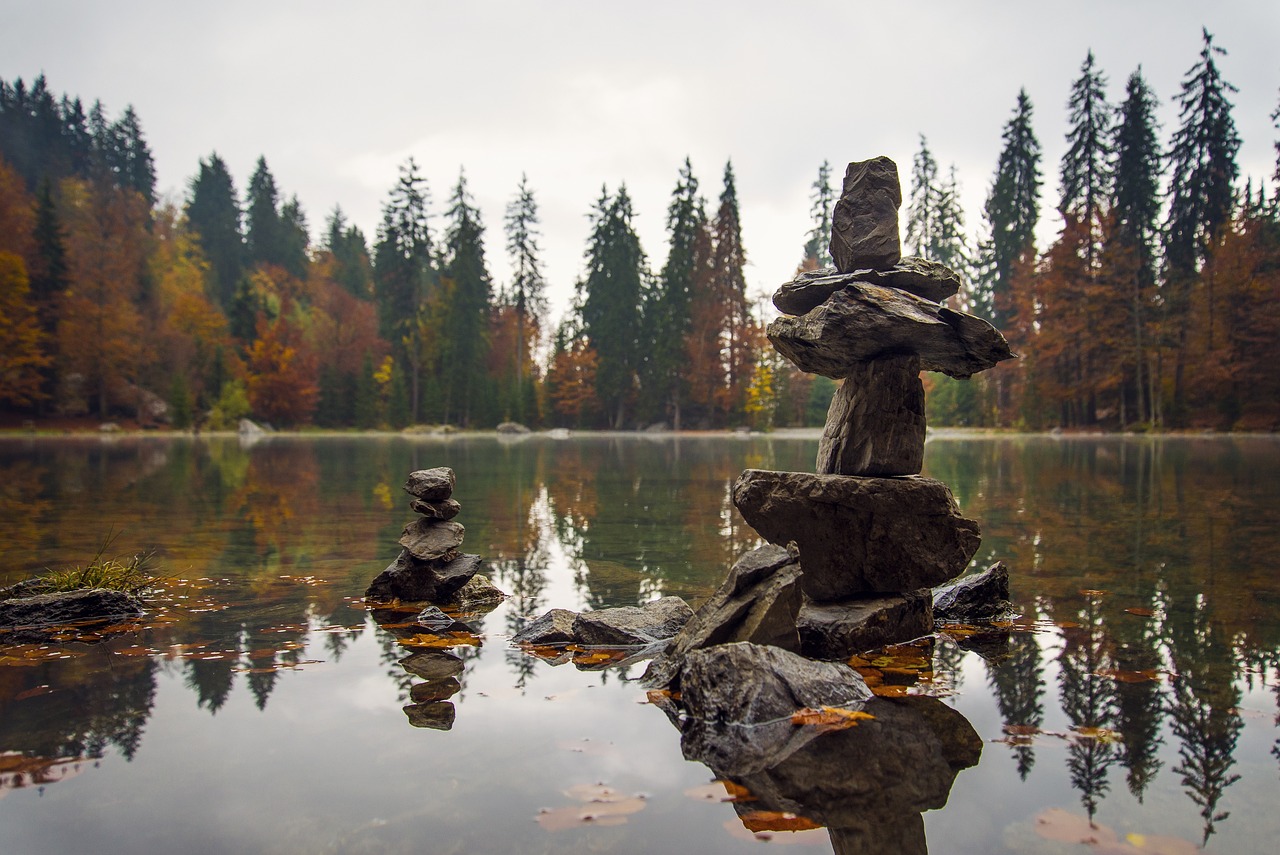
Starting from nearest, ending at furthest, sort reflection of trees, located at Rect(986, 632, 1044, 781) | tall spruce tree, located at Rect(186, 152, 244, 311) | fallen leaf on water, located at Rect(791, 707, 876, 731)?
reflection of trees, located at Rect(986, 632, 1044, 781) < fallen leaf on water, located at Rect(791, 707, 876, 731) < tall spruce tree, located at Rect(186, 152, 244, 311)

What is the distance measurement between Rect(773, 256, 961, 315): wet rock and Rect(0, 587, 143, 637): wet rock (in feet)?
18.9

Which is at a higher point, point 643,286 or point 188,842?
point 643,286

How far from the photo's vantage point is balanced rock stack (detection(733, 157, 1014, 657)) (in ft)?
18.7

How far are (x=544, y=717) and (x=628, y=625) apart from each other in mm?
1576

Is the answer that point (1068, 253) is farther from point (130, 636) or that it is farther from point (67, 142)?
point (67, 142)

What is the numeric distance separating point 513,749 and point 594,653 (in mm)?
1696

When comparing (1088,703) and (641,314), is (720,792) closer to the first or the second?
(1088,703)

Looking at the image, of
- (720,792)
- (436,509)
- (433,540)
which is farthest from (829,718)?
(436,509)

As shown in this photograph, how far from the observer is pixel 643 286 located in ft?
202

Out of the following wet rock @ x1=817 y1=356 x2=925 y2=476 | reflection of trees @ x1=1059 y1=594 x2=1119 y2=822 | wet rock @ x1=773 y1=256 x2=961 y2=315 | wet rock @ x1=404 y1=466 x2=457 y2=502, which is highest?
wet rock @ x1=773 y1=256 x2=961 y2=315

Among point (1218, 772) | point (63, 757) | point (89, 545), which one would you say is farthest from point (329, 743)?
point (89, 545)

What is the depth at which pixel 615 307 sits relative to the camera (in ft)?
188

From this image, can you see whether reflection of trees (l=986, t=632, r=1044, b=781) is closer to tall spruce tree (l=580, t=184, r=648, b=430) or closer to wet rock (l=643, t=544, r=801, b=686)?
wet rock (l=643, t=544, r=801, b=686)

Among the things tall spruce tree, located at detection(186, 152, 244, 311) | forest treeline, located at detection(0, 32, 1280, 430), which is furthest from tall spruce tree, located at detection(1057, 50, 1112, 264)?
tall spruce tree, located at detection(186, 152, 244, 311)
